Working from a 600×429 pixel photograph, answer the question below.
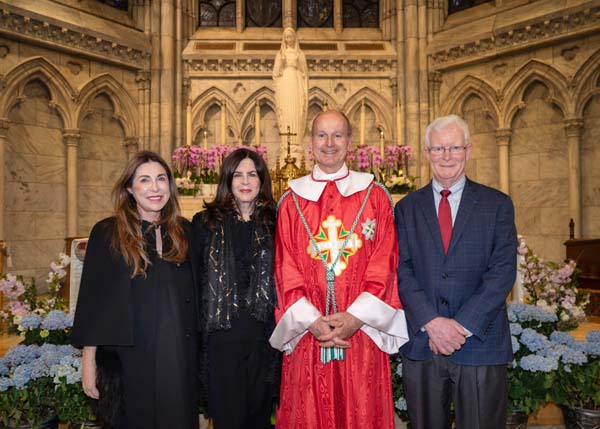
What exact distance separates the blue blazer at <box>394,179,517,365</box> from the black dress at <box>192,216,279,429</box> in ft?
2.31

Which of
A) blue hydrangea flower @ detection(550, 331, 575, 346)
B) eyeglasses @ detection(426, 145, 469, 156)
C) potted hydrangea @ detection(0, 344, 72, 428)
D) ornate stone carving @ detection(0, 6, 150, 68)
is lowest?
potted hydrangea @ detection(0, 344, 72, 428)

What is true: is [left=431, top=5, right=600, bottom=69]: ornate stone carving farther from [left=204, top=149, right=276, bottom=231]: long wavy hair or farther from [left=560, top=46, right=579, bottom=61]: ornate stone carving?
[left=204, top=149, right=276, bottom=231]: long wavy hair

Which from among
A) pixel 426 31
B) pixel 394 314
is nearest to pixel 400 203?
pixel 394 314

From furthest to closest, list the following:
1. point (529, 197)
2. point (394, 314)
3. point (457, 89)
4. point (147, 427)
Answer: point (457, 89) < point (529, 197) < point (394, 314) < point (147, 427)

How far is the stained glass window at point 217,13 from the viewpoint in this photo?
38.7 feet

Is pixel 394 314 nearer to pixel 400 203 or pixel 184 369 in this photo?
pixel 400 203

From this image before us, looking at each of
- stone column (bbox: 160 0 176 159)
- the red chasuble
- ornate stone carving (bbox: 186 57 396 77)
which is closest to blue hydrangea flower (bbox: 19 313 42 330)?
the red chasuble

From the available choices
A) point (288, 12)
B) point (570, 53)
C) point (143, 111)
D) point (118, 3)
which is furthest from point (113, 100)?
point (570, 53)

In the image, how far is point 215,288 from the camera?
2.48 metres

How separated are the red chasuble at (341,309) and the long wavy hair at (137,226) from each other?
0.51 meters

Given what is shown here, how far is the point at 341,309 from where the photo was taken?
8.38 ft

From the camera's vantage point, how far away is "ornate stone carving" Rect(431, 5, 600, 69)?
847 centimetres

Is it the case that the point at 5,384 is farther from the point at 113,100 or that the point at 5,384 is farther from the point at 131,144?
the point at 113,100

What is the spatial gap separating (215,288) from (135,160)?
72 cm
